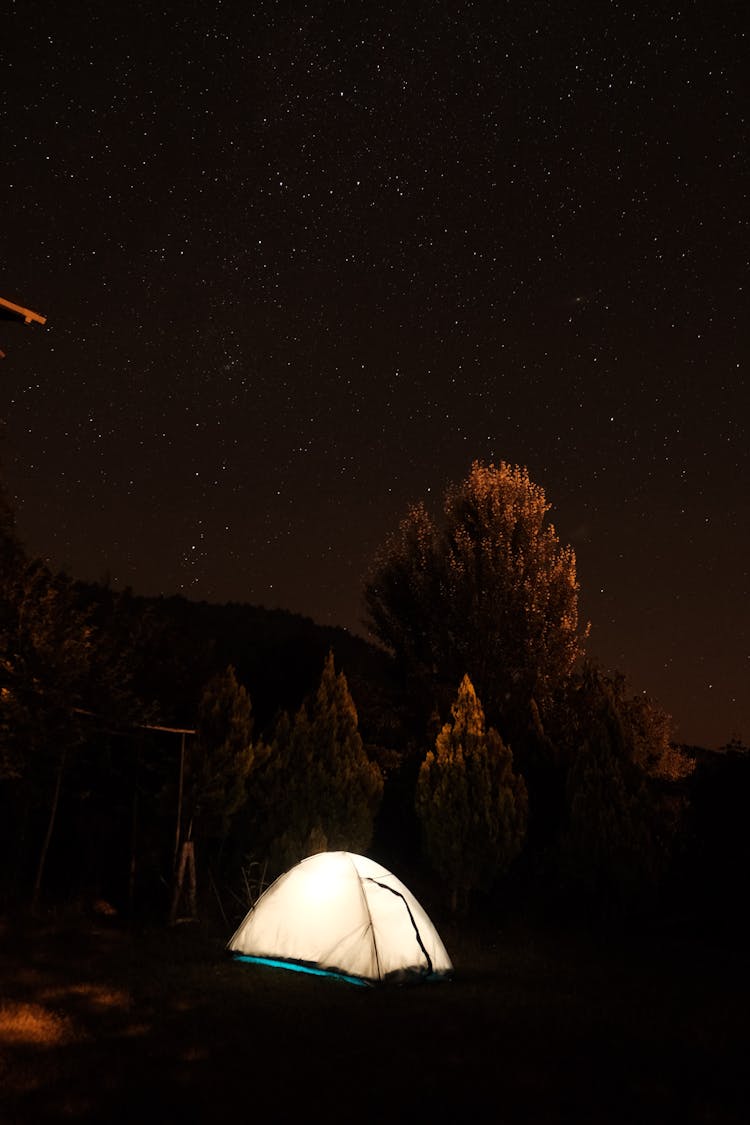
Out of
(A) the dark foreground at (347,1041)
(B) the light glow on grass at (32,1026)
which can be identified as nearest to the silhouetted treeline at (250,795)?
(A) the dark foreground at (347,1041)

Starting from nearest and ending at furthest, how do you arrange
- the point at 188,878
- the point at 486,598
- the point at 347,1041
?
the point at 347,1041, the point at 188,878, the point at 486,598

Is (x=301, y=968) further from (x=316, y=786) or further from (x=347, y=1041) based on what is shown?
(x=316, y=786)

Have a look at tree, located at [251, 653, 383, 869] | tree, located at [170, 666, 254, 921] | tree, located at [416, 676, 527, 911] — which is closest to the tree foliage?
tree, located at [170, 666, 254, 921]

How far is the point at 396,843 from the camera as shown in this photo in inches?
781

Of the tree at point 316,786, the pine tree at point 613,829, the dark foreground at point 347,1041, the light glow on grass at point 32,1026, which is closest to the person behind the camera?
the dark foreground at point 347,1041

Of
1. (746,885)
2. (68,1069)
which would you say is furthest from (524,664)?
(68,1069)

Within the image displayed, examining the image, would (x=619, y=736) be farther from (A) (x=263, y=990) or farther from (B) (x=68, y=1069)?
(B) (x=68, y=1069)

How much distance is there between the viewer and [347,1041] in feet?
25.3

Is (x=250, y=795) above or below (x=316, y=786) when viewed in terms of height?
below

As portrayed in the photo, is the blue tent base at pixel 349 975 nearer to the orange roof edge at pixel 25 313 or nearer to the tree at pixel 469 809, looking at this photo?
the tree at pixel 469 809

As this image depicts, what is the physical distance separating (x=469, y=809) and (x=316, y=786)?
260 centimetres

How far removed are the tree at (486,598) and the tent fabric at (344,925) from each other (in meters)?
11.2

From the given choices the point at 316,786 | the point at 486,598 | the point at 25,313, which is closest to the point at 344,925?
the point at 316,786

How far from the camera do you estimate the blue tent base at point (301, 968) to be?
1029 centimetres
